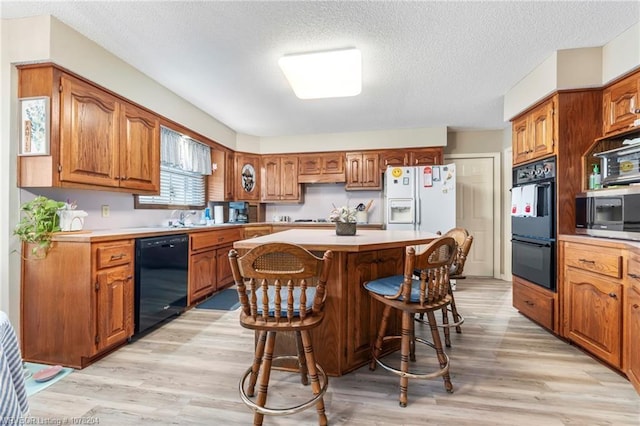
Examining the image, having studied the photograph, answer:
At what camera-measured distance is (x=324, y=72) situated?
2613 millimetres

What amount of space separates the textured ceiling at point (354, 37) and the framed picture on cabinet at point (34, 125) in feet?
2.02

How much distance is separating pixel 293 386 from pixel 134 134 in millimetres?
2704

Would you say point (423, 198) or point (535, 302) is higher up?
point (423, 198)

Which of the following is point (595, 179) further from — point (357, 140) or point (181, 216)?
point (181, 216)

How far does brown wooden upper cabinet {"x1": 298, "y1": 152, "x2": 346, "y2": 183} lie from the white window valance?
1.58 meters

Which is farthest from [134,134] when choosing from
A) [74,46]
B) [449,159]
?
[449,159]

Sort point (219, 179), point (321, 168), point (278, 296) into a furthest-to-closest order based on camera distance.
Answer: point (321, 168)
point (219, 179)
point (278, 296)

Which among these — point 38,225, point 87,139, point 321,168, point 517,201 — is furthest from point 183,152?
point 517,201

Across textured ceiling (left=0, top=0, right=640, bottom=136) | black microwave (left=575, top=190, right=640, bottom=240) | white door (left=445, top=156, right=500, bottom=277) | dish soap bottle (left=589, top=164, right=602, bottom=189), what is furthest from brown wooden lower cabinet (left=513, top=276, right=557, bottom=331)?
textured ceiling (left=0, top=0, right=640, bottom=136)

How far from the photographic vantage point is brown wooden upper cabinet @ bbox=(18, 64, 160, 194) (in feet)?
7.09

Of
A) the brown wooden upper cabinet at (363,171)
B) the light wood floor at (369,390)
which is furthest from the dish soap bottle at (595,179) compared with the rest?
the brown wooden upper cabinet at (363,171)

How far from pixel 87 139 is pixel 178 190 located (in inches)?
71.6

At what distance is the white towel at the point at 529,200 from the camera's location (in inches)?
113

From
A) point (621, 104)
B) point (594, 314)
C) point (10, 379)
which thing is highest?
point (621, 104)
